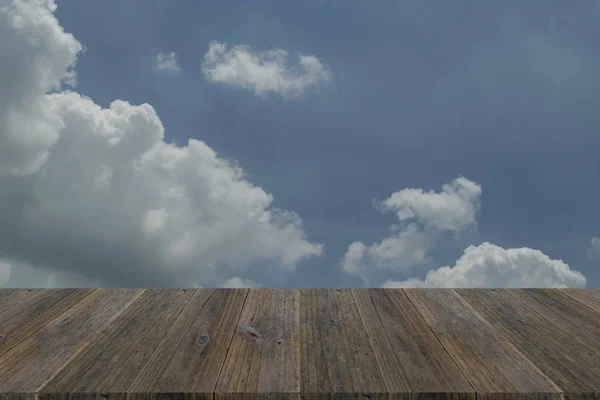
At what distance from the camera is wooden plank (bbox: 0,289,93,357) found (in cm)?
182

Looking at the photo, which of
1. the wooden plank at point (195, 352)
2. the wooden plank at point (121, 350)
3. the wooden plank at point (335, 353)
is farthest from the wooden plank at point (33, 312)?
the wooden plank at point (335, 353)

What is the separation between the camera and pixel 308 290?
232cm

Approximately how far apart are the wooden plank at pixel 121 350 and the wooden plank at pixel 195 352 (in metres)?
0.04

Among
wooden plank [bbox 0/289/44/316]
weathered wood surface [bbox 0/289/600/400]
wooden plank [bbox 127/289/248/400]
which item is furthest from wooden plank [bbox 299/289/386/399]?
wooden plank [bbox 0/289/44/316]

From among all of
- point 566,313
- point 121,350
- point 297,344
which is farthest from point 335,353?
point 566,313

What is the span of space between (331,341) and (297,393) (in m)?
0.36

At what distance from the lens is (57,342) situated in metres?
1.74

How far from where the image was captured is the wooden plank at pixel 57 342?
58.6 inches

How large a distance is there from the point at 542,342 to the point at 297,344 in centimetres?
95

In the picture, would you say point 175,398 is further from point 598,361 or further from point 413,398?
point 598,361

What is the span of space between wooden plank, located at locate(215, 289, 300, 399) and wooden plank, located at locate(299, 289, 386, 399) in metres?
0.03

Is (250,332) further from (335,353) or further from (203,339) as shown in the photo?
(335,353)

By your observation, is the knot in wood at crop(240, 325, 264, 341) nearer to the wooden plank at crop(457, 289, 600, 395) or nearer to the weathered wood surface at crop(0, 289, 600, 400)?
the weathered wood surface at crop(0, 289, 600, 400)

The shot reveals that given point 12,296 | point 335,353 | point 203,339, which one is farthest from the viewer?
point 12,296
